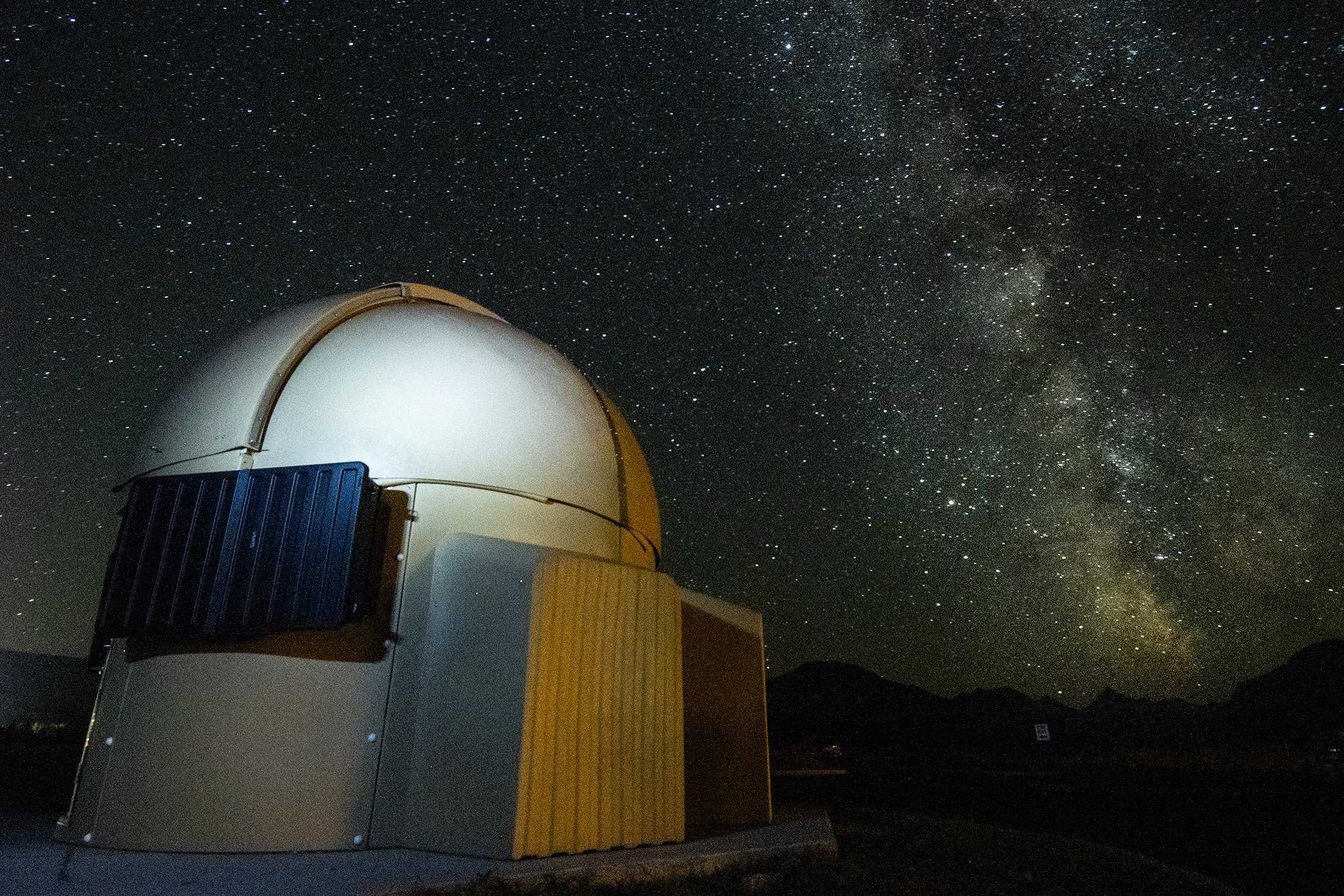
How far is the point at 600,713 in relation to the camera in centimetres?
539

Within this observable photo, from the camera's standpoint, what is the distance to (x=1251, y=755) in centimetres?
2844

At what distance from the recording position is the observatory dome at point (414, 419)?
231 inches

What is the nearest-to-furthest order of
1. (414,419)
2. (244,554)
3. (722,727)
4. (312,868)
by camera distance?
(312,868)
(244,554)
(414,419)
(722,727)

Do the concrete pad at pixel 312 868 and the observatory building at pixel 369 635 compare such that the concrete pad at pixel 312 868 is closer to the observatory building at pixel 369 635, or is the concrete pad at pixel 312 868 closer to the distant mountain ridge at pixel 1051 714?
the observatory building at pixel 369 635

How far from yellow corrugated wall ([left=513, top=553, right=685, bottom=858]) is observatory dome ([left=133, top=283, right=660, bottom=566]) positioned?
0.82 metres

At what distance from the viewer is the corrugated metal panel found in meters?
5.19

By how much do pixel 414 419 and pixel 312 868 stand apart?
3096 millimetres

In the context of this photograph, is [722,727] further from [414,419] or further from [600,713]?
[414,419]

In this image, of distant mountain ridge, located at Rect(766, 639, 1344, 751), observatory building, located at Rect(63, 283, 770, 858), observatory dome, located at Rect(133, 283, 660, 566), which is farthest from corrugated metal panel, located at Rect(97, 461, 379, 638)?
distant mountain ridge, located at Rect(766, 639, 1344, 751)

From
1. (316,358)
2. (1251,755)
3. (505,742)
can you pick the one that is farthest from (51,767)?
(1251,755)

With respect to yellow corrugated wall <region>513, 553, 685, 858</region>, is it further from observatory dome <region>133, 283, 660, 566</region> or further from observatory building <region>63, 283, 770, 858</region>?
observatory dome <region>133, 283, 660, 566</region>

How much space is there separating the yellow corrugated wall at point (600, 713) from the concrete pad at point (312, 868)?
0.65ft

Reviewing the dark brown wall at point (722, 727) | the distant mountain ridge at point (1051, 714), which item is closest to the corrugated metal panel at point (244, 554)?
the dark brown wall at point (722, 727)

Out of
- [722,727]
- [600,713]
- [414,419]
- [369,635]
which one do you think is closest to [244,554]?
[369,635]
